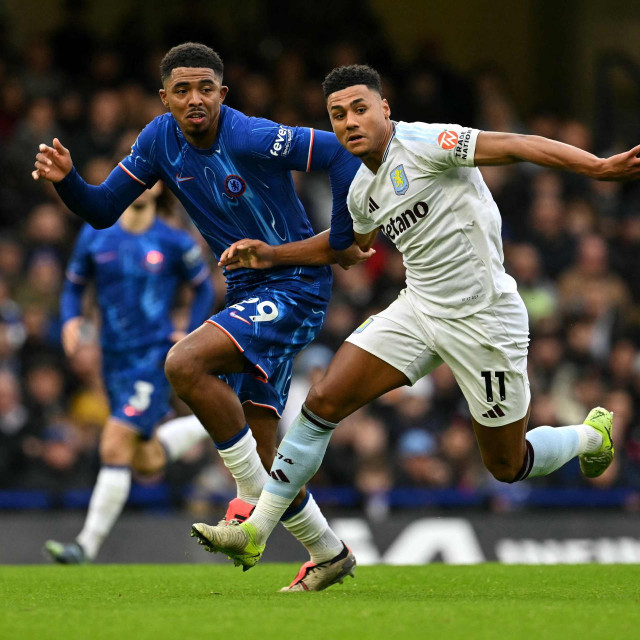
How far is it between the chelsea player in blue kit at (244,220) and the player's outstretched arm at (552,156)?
92cm

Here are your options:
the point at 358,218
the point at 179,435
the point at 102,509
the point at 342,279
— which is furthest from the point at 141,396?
the point at 342,279

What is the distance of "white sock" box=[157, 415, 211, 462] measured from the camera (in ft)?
32.2

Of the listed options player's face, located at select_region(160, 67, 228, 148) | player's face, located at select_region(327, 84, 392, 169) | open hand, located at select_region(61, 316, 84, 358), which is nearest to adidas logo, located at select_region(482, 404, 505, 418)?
player's face, located at select_region(327, 84, 392, 169)

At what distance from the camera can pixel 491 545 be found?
1084 centimetres

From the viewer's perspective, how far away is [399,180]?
6.32 metres

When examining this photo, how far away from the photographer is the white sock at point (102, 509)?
30.6 ft

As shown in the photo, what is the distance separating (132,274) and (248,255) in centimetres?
348

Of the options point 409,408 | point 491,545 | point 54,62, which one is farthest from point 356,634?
point 54,62

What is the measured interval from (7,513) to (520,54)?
11.2 metres

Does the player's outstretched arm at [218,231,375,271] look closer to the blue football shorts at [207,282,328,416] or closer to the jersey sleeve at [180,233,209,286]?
the blue football shorts at [207,282,328,416]

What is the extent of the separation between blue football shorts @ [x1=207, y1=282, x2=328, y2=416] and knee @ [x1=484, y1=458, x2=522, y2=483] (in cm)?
116

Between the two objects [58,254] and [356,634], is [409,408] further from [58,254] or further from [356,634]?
[356,634]

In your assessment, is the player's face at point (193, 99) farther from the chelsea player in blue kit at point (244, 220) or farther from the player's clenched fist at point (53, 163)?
the player's clenched fist at point (53, 163)

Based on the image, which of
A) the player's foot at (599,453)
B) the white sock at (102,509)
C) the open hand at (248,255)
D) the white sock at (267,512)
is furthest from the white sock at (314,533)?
the white sock at (102,509)
